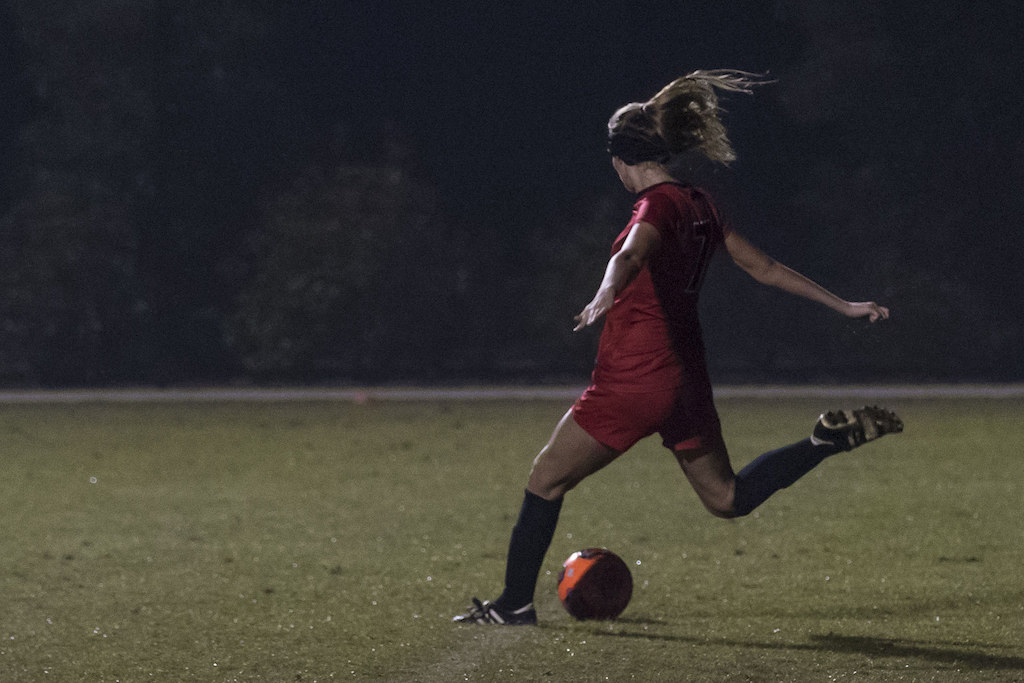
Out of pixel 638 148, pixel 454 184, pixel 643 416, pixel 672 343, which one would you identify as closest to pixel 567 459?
pixel 643 416

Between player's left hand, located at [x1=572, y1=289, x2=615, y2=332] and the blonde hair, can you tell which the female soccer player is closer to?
the blonde hair

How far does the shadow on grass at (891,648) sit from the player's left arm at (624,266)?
169 cm

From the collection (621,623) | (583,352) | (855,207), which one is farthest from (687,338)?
(855,207)

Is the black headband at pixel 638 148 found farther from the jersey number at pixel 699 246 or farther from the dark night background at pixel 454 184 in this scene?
the dark night background at pixel 454 184

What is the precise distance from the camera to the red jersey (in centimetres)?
581

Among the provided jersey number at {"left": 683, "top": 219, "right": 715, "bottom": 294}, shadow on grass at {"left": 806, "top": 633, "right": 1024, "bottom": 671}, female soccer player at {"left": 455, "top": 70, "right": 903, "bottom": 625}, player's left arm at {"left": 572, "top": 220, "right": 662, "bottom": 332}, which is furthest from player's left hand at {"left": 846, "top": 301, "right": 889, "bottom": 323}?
shadow on grass at {"left": 806, "top": 633, "right": 1024, "bottom": 671}

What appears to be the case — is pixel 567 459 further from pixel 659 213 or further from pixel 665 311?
pixel 659 213

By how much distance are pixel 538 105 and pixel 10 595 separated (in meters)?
21.7

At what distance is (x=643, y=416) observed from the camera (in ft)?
19.4

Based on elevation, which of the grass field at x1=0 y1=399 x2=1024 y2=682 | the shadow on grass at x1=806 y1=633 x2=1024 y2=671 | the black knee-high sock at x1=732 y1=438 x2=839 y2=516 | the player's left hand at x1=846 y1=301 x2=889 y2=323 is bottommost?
the grass field at x1=0 y1=399 x2=1024 y2=682

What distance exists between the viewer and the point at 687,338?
5.95 meters

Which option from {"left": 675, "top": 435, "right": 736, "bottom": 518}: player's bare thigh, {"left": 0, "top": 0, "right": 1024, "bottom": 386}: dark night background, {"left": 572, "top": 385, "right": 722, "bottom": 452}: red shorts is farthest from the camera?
{"left": 0, "top": 0, "right": 1024, "bottom": 386}: dark night background

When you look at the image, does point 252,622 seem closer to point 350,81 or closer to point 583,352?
point 583,352

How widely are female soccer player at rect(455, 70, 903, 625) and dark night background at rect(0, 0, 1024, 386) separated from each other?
709 inches
